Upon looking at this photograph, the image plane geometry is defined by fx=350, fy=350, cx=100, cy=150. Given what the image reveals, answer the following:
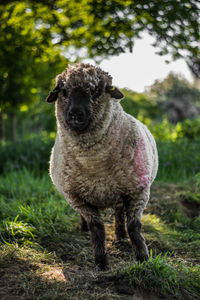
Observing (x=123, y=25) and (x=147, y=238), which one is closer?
(x=147, y=238)

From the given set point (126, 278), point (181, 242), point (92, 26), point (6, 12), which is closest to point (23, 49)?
point (6, 12)

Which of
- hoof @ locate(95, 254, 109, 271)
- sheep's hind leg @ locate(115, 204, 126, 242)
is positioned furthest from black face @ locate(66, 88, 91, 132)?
sheep's hind leg @ locate(115, 204, 126, 242)

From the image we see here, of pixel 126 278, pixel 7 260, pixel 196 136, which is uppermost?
pixel 126 278

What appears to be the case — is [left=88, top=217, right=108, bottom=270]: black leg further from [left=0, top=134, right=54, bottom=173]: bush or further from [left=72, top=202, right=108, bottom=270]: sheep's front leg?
[left=0, top=134, right=54, bottom=173]: bush

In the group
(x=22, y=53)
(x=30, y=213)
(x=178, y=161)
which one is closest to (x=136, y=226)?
(x=30, y=213)

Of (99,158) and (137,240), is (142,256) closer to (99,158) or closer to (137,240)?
(137,240)

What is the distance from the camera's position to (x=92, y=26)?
5.44 metres

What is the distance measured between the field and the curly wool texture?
1.88ft

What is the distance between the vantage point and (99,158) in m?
3.12

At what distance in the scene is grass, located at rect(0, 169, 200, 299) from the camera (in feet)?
8.37

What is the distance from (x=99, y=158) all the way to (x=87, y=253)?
41.8 inches

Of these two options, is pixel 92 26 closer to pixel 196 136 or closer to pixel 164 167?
pixel 164 167

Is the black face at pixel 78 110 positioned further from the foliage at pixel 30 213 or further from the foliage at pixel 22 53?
the foliage at pixel 22 53

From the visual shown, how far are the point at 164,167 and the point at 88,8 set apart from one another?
3.57m
